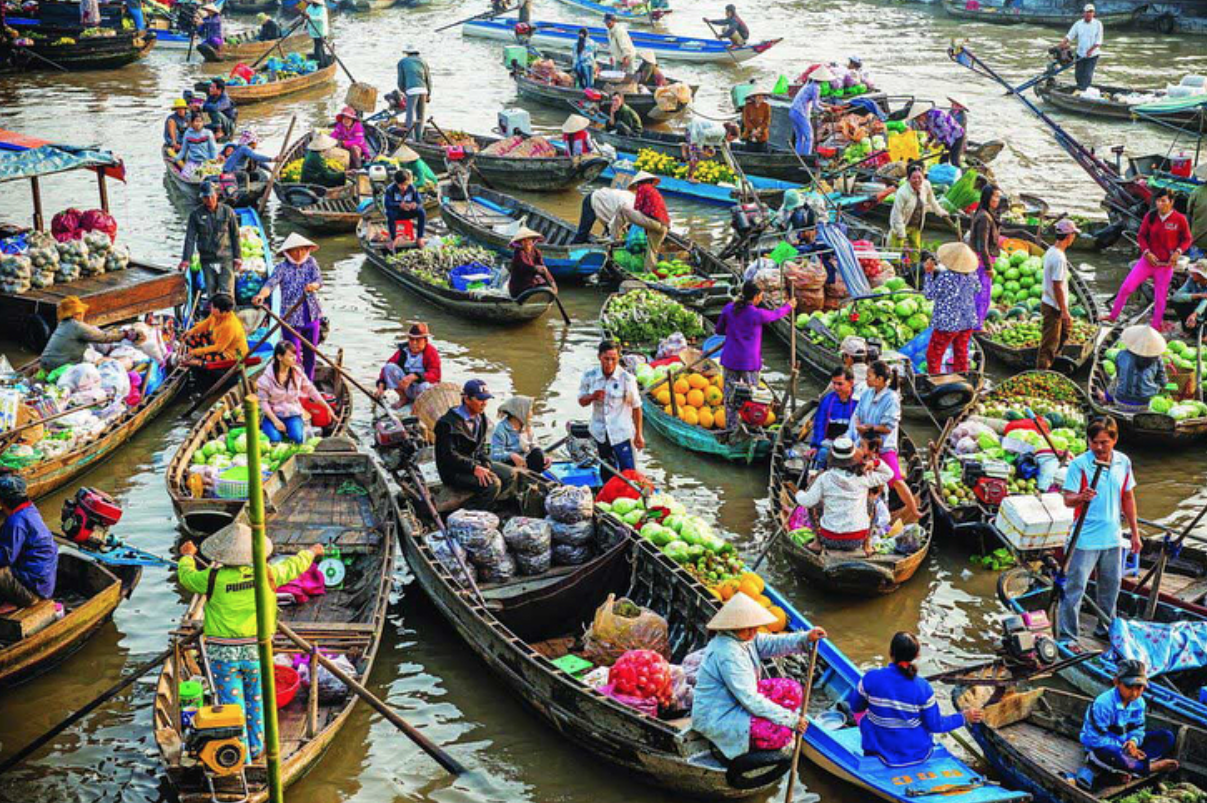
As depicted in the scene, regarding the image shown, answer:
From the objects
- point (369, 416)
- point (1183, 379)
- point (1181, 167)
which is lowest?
point (369, 416)

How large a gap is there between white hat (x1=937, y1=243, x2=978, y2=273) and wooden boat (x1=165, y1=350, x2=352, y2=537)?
240 inches

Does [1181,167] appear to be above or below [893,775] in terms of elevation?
above

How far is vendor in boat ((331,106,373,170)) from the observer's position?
21250 millimetres

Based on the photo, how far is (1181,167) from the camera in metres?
18.9

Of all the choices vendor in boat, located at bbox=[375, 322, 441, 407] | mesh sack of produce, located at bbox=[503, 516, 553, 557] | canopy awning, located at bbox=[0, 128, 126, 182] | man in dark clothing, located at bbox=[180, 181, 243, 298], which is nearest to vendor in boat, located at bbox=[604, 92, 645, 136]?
man in dark clothing, located at bbox=[180, 181, 243, 298]

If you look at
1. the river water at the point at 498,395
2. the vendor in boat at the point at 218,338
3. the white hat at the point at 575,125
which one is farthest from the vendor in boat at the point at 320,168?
the vendor in boat at the point at 218,338

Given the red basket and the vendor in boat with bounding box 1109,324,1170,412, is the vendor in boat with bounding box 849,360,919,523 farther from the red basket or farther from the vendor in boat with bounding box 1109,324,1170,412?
the red basket

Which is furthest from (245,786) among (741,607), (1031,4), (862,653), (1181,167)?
(1031,4)

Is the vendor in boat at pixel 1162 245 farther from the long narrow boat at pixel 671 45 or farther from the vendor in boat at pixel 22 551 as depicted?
the long narrow boat at pixel 671 45

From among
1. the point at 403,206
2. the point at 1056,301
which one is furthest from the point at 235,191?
the point at 1056,301

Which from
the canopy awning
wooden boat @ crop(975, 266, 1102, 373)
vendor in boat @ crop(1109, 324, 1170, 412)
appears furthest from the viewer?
the canopy awning

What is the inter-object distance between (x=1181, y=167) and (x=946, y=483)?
981cm

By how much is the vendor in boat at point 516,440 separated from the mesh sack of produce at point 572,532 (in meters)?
0.97

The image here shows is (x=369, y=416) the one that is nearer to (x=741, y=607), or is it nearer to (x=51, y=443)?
(x=51, y=443)
